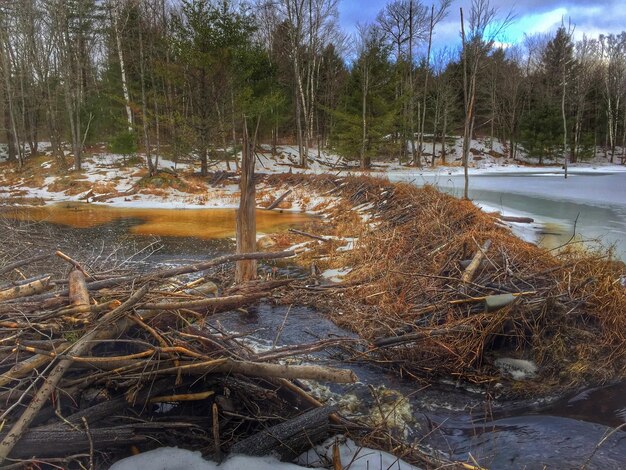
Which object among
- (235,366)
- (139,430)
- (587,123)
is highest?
(587,123)

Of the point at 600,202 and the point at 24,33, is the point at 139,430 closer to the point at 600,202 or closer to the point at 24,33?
the point at 600,202

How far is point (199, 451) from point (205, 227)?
12734 millimetres

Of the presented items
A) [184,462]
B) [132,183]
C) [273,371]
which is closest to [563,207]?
[273,371]

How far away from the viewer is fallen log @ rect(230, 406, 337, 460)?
122 inches

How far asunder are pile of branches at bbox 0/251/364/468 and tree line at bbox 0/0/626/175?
10.9 m

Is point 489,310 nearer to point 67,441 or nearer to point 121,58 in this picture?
point 67,441

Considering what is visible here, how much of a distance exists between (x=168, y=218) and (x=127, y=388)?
48.7ft

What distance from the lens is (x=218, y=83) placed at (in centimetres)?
2253

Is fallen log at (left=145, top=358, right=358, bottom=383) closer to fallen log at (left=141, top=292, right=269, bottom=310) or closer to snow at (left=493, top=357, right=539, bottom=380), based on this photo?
fallen log at (left=141, top=292, right=269, bottom=310)

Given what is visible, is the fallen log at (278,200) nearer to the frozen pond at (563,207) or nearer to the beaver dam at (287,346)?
the frozen pond at (563,207)

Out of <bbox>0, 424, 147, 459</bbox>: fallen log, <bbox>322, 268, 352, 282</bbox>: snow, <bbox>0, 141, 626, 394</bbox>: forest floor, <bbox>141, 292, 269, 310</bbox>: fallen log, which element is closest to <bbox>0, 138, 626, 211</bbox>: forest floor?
<bbox>0, 141, 626, 394</bbox>: forest floor

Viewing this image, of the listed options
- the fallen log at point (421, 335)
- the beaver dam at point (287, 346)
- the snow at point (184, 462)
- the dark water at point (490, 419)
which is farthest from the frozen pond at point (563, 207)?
the snow at point (184, 462)

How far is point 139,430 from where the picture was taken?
9.87ft

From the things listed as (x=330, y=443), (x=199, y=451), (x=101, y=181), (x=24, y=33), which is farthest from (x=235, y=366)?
(x=24, y=33)
